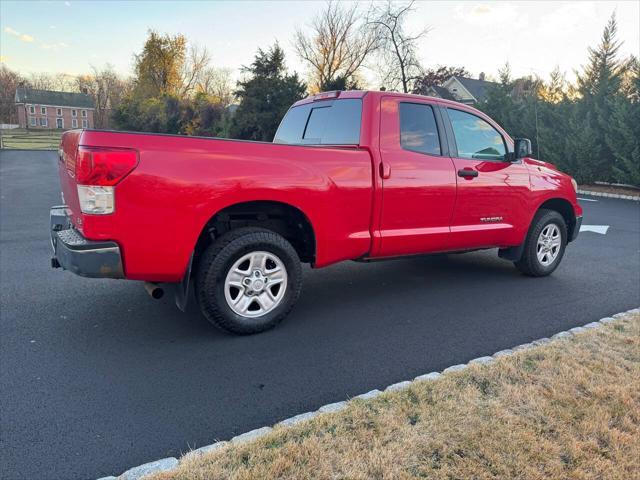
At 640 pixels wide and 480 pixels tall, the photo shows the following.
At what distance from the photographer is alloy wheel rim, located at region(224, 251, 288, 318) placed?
3791 millimetres

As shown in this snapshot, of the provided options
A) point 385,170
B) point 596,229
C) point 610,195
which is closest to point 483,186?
point 385,170

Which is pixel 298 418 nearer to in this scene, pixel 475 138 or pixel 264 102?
pixel 475 138

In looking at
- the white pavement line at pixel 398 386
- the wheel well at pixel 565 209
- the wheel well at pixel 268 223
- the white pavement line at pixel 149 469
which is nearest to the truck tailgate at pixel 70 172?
the wheel well at pixel 268 223

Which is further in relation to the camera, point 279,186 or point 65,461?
point 279,186

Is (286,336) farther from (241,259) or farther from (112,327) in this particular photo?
(112,327)

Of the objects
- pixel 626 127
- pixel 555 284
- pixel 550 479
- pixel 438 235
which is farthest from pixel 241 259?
pixel 626 127

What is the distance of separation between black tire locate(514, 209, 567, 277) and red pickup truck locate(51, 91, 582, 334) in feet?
0.06

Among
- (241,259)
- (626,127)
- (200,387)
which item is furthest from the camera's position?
(626,127)

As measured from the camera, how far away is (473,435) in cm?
252

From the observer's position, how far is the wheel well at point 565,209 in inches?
233

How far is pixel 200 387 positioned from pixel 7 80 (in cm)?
7526

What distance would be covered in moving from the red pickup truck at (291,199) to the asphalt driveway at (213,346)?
47cm

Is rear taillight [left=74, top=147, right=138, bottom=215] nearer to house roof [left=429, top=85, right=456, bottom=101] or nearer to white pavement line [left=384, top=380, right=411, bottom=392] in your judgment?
white pavement line [left=384, top=380, right=411, bottom=392]

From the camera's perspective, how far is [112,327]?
159 inches
